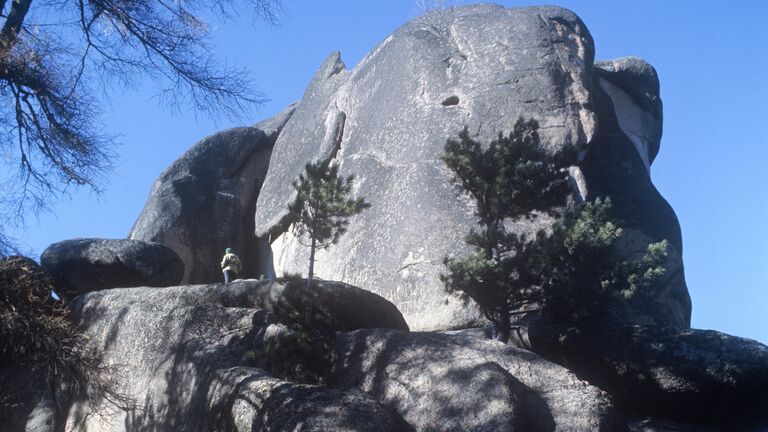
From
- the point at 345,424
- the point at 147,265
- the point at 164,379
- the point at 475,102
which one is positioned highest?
the point at 475,102

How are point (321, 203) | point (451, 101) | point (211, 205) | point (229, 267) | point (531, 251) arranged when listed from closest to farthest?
point (321, 203)
point (531, 251)
point (229, 267)
point (451, 101)
point (211, 205)

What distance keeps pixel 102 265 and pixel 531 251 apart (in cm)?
524

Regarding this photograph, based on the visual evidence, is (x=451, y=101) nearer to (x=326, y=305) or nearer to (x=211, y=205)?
(x=211, y=205)

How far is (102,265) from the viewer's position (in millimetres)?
11055

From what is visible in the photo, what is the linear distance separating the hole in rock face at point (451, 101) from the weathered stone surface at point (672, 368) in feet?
16.1

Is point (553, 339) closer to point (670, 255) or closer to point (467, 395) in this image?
point (467, 395)

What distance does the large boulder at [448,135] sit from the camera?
11.8 metres

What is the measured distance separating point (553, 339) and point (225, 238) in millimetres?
7470

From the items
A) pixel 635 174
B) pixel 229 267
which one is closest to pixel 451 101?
pixel 635 174

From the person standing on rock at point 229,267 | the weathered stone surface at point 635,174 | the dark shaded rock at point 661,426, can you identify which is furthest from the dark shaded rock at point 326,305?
the person standing on rock at point 229,267

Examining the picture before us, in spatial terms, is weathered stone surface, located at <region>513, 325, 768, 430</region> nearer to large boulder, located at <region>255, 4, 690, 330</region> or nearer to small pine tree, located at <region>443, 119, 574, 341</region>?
small pine tree, located at <region>443, 119, 574, 341</region>

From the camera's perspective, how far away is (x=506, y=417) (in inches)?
263

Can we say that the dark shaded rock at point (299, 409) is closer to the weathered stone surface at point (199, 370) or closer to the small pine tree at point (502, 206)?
the weathered stone surface at point (199, 370)

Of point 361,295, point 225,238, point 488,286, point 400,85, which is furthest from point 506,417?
point 225,238
